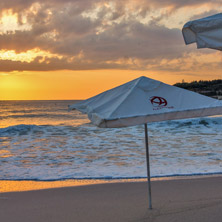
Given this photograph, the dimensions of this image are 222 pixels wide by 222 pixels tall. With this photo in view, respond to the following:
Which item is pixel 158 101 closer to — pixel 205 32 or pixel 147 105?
pixel 147 105

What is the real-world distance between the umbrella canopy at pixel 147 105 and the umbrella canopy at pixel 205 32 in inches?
24.3

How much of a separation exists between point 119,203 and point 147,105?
2520 mm


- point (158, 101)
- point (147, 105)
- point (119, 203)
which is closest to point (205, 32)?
point (158, 101)

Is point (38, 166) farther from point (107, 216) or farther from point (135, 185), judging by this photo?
point (107, 216)

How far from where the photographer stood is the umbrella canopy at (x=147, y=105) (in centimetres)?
321

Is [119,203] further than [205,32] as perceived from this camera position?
Yes

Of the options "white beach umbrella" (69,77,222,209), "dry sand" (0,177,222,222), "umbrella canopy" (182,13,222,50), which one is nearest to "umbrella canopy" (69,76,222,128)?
"white beach umbrella" (69,77,222,209)

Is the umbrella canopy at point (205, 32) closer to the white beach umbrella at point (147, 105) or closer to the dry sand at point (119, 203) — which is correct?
the white beach umbrella at point (147, 105)

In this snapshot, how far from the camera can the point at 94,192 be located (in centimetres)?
608

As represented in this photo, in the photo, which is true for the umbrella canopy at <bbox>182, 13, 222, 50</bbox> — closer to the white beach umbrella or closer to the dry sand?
the white beach umbrella

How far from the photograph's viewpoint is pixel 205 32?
3480 mm

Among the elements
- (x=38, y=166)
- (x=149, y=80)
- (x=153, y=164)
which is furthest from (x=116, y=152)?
(x=149, y=80)

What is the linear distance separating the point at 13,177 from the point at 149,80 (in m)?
5.30

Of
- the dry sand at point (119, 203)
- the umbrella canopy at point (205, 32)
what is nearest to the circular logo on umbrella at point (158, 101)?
the umbrella canopy at point (205, 32)
